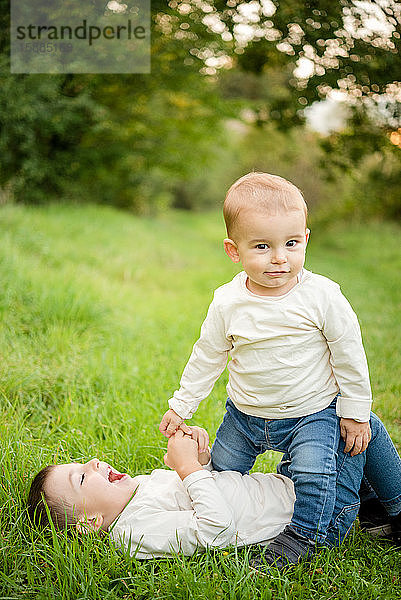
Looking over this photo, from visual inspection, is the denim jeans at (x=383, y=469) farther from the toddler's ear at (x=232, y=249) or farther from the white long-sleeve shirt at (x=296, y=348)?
the toddler's ear at (x=232, y=249)

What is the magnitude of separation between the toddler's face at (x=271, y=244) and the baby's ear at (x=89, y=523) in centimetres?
107

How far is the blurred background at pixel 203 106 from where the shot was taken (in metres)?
6.93

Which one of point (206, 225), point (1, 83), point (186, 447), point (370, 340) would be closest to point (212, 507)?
point (186, 447)

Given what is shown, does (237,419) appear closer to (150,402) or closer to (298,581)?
(298,581)

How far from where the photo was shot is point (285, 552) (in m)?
2.13

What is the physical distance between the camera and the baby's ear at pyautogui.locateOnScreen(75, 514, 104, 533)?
222 centimetres

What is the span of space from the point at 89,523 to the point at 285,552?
2.39 ft

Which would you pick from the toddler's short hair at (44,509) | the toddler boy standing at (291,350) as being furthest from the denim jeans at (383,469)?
the toddler's short hair at (44,509)

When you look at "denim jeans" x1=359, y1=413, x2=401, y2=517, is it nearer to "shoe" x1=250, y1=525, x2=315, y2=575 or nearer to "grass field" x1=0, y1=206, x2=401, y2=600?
"grass field" x1=0, y1=206, x2=401, y2=600

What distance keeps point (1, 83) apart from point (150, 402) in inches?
269

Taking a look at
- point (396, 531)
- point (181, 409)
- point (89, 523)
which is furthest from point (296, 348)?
point (89, 523)

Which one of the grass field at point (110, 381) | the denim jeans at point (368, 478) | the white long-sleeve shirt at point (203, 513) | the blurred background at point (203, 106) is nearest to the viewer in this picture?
the grass field at point (110, 381)

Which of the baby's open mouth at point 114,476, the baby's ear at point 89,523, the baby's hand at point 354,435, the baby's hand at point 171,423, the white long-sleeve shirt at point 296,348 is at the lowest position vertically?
the baby's ear at point 89,523

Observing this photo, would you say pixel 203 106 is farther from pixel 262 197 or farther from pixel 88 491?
pixel 88 491
